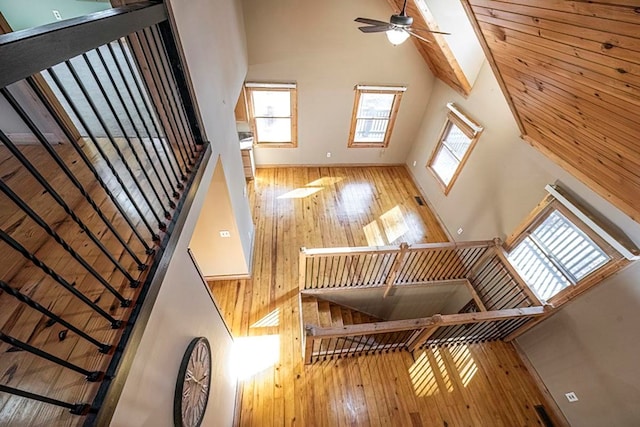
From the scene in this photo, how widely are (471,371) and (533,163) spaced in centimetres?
269

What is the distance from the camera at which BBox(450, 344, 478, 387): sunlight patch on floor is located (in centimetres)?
327

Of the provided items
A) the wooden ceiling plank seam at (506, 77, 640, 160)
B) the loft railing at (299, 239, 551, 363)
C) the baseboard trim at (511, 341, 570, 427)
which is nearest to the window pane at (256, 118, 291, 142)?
the loft railing at (299, 239, 551, 363)

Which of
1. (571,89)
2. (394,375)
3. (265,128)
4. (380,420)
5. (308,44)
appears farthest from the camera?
(265,128)

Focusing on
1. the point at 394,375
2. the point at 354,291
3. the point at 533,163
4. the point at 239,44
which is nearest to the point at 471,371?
the point at 394,375

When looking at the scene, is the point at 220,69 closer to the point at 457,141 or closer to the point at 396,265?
the point at 396,265

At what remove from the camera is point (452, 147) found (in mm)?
5059

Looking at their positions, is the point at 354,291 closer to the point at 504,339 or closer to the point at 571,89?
the point at 504,339

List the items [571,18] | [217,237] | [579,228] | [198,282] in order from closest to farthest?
[571,18], [198,282], [579,228], [217,237]

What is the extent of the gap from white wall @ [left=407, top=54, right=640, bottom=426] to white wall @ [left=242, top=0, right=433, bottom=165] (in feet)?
3.67

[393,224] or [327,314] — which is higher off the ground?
[393,224]

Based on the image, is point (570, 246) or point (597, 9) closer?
point (597, 9)

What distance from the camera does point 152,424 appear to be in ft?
4.46

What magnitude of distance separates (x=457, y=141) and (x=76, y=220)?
5388 millimetres

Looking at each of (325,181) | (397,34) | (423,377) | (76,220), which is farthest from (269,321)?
(397,34)
